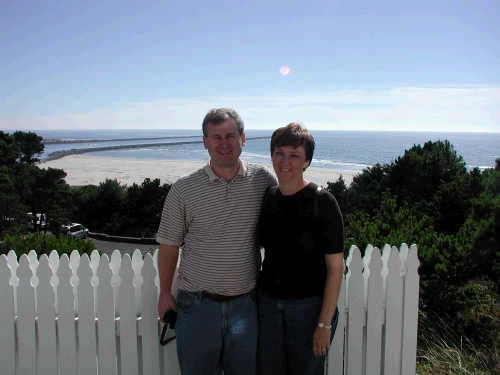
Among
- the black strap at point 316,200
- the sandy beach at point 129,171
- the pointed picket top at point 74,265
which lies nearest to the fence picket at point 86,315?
the pointed picket top at point 74,265

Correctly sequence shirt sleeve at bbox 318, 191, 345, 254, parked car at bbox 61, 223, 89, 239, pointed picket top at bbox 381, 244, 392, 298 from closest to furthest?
shirt sleeve at bbox 318, 191, 345, 254
pointed picket top at bbox 381, 244, 392, 298
parked car at bbox 61, 223, 89, 239

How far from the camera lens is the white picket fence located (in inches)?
132

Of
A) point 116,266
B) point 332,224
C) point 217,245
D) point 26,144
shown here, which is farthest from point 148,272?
point 26,144

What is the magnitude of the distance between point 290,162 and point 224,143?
18.5 inches

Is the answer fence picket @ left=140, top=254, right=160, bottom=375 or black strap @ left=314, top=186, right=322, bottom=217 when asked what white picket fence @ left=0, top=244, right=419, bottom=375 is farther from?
black strap @ left=314, top=186, right=322, bottom=217

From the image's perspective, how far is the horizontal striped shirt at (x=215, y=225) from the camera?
9.41 ft

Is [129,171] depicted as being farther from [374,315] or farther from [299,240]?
[299,240]

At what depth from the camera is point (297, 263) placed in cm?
273

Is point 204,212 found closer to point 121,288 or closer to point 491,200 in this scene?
point 121,288

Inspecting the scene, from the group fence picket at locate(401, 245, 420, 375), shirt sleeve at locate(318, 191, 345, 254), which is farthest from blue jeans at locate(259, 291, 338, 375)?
fence picket at locate(401, 245, 420, 375)

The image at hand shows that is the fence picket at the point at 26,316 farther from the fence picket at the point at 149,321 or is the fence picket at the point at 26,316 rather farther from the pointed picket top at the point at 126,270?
the fence picket at the point at 149,321

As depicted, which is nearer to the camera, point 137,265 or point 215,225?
point 215,225

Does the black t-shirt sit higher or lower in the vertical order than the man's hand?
higher

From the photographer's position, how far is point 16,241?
848 centimetres
